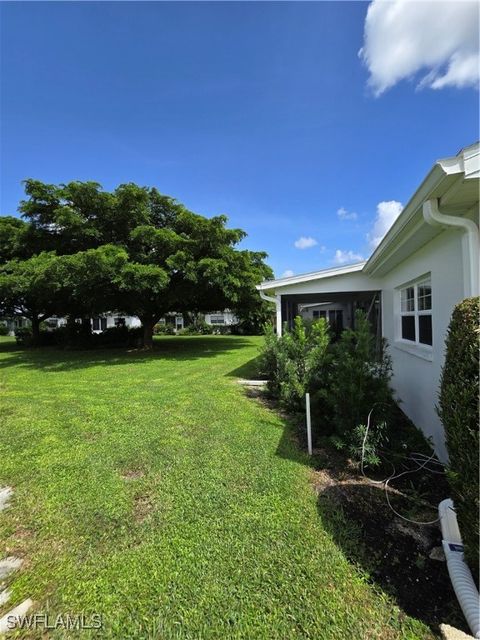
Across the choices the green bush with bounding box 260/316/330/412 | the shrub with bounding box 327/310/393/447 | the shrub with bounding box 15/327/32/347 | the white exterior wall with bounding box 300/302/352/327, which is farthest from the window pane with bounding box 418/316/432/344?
the shrub with bounding box 15/327/32/347

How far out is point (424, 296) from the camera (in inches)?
196

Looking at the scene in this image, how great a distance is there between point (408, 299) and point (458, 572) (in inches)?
195

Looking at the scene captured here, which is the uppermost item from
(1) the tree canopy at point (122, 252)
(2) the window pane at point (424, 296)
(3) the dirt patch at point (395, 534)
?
(1) the tree canopy at point (122, 252)

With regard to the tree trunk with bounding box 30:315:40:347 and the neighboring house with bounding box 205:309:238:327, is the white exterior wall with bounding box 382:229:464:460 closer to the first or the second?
the tree trunk with bounding box 30:315:40:347

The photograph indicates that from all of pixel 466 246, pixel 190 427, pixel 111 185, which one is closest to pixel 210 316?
pixel 111 185

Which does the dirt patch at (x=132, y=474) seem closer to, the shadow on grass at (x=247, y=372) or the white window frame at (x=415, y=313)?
the white window frame at (x=415, y=313)

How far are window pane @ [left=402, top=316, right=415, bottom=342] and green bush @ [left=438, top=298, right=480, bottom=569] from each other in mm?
4040

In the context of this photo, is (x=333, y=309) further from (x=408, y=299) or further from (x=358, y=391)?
(x=358, y=391)

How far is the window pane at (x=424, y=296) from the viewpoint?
4.70 metres

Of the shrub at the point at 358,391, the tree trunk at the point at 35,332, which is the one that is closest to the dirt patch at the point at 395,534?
the shrub at the point at 358,391

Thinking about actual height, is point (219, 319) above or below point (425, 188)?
below

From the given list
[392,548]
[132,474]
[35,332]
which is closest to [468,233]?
[392,548]

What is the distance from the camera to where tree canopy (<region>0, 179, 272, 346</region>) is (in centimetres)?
1091

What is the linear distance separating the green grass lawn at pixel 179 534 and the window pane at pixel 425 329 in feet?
8.49
